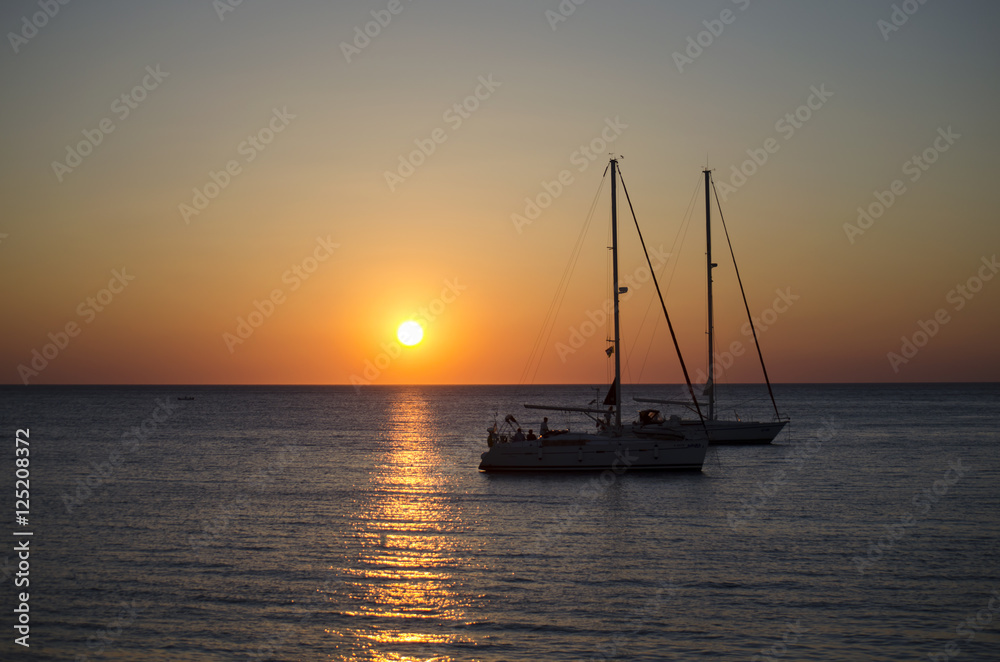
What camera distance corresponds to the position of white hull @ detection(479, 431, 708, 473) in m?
45.6

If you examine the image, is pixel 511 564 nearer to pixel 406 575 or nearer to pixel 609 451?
pixel 406 575

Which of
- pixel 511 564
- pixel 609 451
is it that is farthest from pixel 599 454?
pixel 511 564

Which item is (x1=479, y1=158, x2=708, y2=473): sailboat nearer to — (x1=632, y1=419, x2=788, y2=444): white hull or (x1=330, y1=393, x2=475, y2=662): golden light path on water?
(x1=330, y1=393, x2=475, y2=662): golden light path on water

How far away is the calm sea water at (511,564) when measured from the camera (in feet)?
59.2

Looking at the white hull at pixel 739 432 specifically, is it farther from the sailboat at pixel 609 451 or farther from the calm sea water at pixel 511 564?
the sailboat at pixel 609 451

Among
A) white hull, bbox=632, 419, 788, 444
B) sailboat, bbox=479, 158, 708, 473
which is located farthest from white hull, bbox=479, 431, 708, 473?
white hull, bbox=632, 419, 788, 444

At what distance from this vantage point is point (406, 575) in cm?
2372

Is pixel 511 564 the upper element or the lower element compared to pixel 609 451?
lower

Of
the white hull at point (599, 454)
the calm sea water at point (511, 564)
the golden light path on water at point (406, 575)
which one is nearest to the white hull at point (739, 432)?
the calm sea water at point (511, 564)

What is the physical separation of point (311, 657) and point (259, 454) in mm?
48198

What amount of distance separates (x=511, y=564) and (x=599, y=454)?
2145 centimetres

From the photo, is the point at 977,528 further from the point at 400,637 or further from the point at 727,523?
the point at 400,637

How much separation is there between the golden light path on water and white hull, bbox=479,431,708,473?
4.96m

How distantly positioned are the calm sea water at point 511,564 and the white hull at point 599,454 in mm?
873
